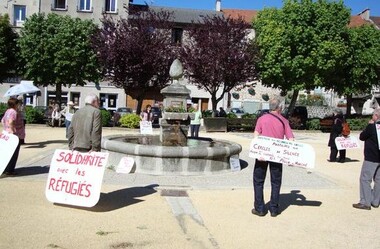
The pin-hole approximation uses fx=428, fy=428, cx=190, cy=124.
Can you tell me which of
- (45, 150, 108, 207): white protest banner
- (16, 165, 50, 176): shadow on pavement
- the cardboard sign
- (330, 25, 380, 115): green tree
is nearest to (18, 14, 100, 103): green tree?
(330, 25, 380, 115): green tree

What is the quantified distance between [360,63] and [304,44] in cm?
479

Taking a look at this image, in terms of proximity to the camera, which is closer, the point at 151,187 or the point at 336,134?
the point at 151,187

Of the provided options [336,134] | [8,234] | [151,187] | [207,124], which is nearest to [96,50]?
[207,124]

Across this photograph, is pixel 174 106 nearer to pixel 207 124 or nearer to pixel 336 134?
pixel 336 134

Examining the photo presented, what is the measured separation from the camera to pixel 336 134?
527 inches

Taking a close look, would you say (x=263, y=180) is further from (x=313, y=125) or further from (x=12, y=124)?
(x=313, y=125)

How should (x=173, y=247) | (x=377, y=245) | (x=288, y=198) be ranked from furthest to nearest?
(x=288, y=198) < (x=377, y=245) < (x=173, y=247)

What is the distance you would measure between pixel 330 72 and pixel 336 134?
1862 centimetres

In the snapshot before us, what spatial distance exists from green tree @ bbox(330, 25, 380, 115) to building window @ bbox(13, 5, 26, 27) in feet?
90.6

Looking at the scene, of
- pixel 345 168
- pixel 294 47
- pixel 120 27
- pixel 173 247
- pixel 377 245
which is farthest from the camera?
pixel 294 47

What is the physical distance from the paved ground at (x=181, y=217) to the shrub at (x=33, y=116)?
53.0 ft

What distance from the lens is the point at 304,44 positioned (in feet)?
99.2

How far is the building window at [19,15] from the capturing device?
38719mm

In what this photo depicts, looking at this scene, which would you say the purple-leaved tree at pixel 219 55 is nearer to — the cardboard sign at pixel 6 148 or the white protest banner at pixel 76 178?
the cardboard sign at pixel 6 148
